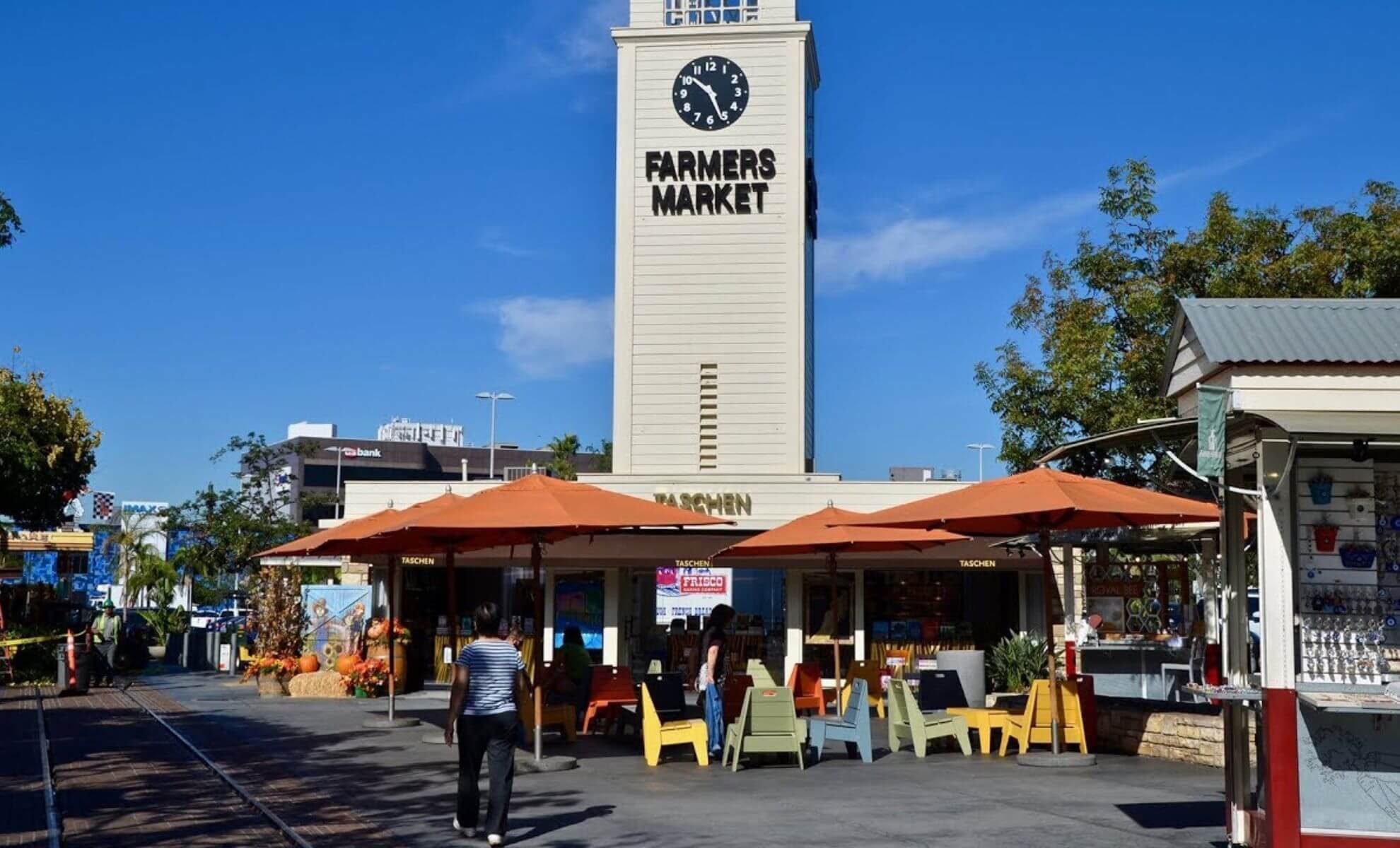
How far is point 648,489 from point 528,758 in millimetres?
13787

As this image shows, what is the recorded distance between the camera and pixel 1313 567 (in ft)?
27.8

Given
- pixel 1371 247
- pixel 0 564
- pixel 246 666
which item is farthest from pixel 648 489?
pixel 0 564

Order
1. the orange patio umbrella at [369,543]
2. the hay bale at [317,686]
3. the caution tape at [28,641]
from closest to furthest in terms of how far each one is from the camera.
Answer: the orange patio umbrella at [369,543] → the hay bale at [317,686] → the caution tape at [28,641]

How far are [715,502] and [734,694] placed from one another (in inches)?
462

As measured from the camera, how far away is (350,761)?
14367 millimetres

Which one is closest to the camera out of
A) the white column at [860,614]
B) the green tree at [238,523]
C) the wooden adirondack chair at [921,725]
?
the wooden adirondack chair at [921,725]

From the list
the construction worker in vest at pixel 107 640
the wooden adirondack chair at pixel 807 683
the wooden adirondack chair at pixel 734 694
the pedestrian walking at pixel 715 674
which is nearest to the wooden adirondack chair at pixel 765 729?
the pedestrian walking at pixel 715 674

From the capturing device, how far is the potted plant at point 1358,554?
8.48 meters

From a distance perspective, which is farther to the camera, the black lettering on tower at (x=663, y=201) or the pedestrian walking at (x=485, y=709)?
the black lettering on tower at (x=663, y=201)

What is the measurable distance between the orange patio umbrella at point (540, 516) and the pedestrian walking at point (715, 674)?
91 centimetres

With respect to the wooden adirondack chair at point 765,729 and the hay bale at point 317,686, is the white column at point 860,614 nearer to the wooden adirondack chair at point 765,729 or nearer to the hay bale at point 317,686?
the hay bale at point 317,686

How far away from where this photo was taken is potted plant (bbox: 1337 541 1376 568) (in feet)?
27.8

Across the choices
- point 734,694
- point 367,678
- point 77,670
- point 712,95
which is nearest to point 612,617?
point 367,678

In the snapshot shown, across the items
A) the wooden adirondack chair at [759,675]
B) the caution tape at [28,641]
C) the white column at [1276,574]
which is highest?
the white column at [1276,574]
